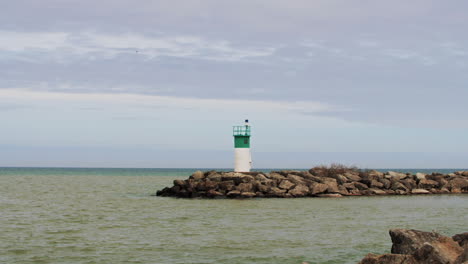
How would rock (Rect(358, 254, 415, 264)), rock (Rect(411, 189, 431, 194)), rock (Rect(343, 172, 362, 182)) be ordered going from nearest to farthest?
rock (Rect(358, 254, 415, 264))
rock (Rect(343, 172, 362, 182))
rock (Rect(411, 189, 431, 194))

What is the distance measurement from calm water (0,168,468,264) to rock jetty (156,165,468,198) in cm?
181

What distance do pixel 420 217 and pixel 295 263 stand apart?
11.8 meters

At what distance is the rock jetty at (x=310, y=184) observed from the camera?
3312cm

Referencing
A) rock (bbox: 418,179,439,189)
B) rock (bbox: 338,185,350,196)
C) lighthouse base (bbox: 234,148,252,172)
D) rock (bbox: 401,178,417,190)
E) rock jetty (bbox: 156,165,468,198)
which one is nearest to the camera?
rock jetty (bbox: 156,165,468,198)

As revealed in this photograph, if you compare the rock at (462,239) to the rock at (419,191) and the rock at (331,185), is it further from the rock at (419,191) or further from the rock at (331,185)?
the rock at (419,191)

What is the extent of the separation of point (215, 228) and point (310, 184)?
570 inches

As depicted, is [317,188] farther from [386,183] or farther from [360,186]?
[386,183]

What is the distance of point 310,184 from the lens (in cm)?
3394

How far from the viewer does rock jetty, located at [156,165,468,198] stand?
33125mm

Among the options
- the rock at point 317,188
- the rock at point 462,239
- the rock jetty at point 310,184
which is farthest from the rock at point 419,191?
the rock at point 462,239

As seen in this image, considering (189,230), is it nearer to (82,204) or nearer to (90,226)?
(90,226)

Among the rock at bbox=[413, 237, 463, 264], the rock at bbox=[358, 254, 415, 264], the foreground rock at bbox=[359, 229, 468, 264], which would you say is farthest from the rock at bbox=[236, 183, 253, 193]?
the rock at bbox=[413, 237, 463, 264]

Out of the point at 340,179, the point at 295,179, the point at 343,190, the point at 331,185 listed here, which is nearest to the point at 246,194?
the point at 295,179

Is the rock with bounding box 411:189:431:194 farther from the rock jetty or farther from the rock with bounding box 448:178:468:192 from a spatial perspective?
the rock with bounding box 448:178:468:192
